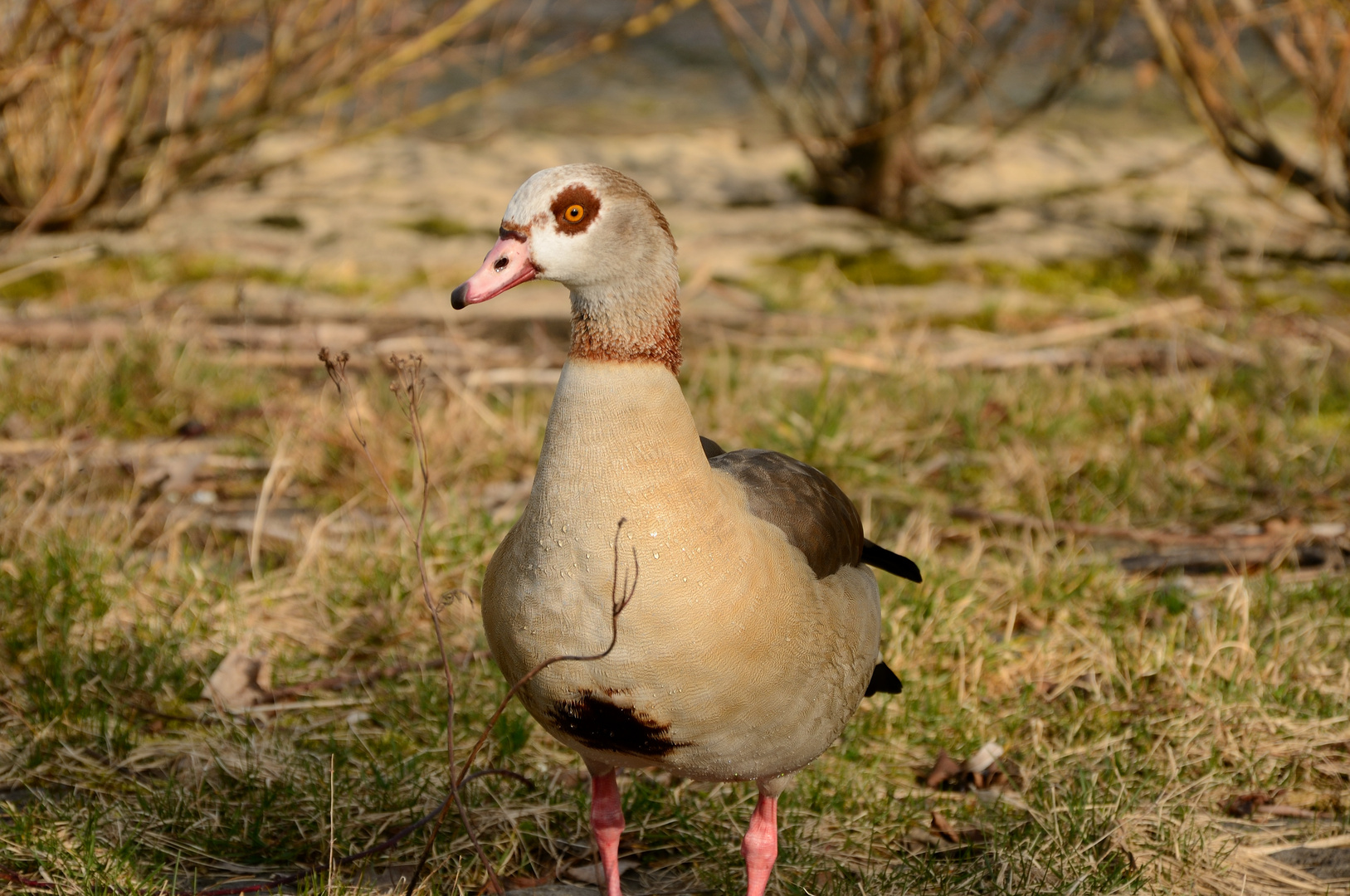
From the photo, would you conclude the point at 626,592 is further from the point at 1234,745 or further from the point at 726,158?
the point at 726,158

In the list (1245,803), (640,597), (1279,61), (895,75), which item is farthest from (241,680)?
(1279,61)

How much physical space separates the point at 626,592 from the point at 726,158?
331 inches

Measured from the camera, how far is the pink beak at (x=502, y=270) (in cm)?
239

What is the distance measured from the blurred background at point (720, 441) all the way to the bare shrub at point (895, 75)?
0.05 metres

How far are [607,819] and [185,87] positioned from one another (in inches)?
244

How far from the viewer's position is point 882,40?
792 centimetres

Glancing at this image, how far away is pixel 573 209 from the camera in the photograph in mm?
2383

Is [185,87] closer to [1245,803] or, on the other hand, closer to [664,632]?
[664,632]

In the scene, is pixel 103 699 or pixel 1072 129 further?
pixel 1072 129

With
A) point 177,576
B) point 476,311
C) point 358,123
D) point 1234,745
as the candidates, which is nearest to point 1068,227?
point 476,311

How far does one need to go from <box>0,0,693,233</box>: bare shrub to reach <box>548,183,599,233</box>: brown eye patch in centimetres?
424

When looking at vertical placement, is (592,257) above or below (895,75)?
above

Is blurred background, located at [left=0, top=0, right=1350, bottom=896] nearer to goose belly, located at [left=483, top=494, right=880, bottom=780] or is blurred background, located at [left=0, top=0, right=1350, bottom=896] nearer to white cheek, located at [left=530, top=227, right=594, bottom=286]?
goose belly, located at [left=483, top=494, right=880, bottom=780]

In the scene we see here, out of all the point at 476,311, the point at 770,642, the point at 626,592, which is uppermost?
the point at 626,592
